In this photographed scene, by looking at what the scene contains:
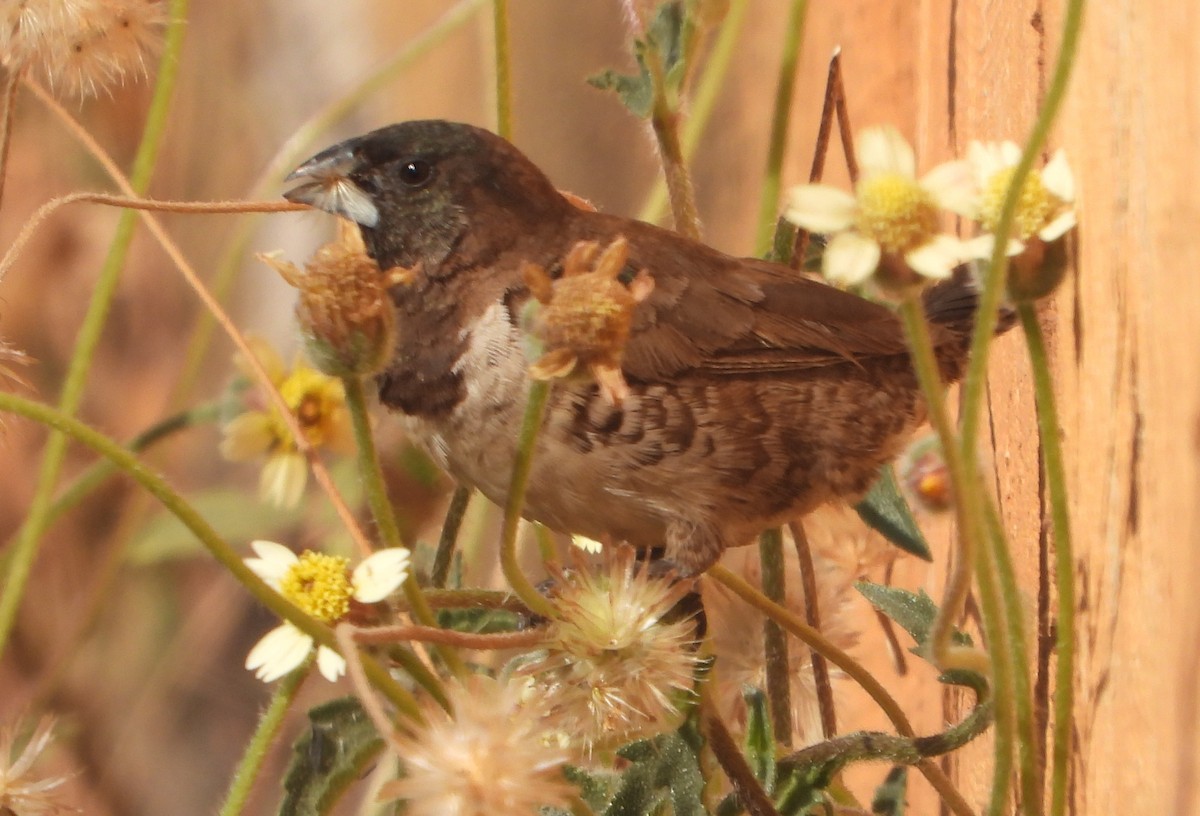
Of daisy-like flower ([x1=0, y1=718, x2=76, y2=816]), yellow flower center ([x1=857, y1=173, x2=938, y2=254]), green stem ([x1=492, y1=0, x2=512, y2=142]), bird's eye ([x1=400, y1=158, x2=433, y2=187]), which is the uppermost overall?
green stem ([x1=492, y1=0, x2=512, y2=142])

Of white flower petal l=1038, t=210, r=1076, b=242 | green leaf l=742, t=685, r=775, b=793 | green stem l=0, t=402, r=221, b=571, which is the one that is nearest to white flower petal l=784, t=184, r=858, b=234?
white flower petal l=1038, t=210, r=1076, b=242

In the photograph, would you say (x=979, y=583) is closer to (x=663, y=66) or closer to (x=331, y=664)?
(x=331, y=664)

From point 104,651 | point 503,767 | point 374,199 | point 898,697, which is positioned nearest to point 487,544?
point 898,697

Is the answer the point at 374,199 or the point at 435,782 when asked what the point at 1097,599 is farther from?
the point at 374,199

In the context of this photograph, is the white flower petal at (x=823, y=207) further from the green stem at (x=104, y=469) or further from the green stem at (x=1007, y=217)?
the green stem at (x=104, y=469)

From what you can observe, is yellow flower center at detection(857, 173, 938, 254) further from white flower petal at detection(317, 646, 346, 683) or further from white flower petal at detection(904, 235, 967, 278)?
white flower petal at detection(317, 646, 346, 683)
